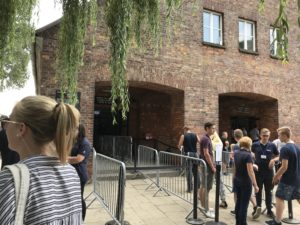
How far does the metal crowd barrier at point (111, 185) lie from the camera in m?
5.53

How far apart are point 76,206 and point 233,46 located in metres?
12.5

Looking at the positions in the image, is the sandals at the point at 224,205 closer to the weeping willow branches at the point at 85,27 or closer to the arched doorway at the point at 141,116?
the weeping willow branches at the point at 85,27

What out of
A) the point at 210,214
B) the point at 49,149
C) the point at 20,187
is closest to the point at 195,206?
the point at 210,214

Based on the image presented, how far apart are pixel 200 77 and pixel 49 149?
11.1 meters

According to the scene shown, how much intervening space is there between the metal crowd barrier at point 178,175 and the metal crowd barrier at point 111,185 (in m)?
1.58

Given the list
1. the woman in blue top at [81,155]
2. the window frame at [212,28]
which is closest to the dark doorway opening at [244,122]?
the window frame at [212,28]

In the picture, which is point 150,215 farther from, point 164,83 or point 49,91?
point 164,83

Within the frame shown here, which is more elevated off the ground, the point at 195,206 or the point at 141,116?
the point at 141,116

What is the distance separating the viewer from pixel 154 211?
7215 mm

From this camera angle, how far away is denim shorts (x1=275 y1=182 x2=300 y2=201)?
601cm

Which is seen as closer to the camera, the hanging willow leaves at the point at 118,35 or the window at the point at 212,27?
the hanging willow leaves at the point at 118,35

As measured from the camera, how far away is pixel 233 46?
43.7ft

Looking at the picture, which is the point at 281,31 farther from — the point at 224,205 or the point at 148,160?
the point at 148,160

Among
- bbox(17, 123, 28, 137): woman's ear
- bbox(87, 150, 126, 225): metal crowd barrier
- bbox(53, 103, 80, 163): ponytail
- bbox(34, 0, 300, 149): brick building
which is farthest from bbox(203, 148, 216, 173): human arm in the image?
bbox(17, 123, 28, 137): woman's ear
